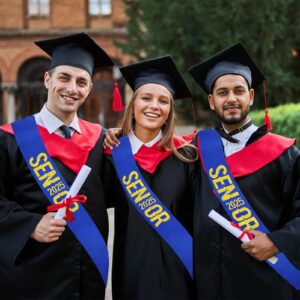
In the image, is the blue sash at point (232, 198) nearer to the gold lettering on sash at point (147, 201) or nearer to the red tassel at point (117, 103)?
the gold lettering on sash at point (147, 201)

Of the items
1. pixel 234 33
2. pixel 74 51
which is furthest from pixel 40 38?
pixel 74 51

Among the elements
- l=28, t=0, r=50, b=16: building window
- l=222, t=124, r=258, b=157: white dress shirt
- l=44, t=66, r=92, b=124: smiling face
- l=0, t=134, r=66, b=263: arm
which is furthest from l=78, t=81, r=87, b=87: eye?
l=28, t=0, r=50, b=16: building window

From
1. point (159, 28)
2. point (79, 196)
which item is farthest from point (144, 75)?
point (159, 28)

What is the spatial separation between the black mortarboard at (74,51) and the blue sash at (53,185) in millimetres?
516

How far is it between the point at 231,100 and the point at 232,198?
24.2 inches

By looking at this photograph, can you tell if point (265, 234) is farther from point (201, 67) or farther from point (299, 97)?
Result: point (299, 97)

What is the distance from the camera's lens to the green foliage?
11023 mm

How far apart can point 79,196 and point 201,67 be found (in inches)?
51.0

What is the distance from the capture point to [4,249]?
2719 millimetres

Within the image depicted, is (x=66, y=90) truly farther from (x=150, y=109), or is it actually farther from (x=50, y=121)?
(x=150, y=109)

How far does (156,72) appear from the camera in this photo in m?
3.23

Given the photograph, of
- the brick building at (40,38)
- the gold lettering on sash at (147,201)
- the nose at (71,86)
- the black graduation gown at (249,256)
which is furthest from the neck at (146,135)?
the brick building at (40,38)

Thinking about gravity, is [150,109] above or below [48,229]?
above

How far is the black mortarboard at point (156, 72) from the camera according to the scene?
320cm
